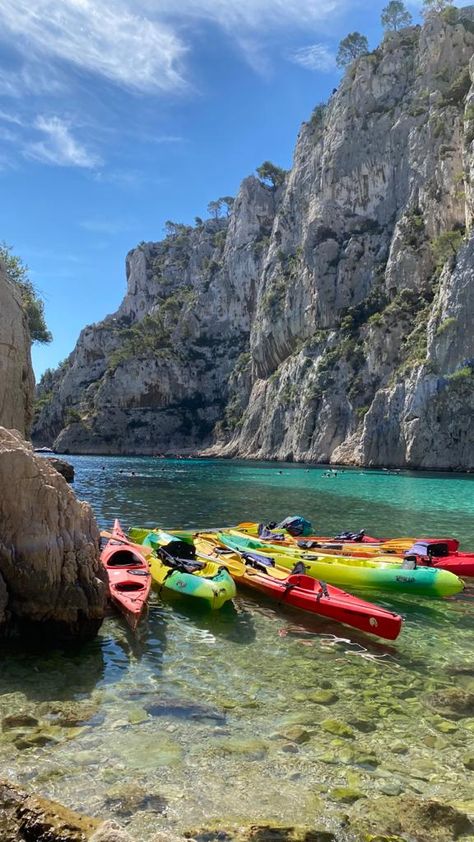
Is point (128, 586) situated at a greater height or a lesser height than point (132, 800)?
greater

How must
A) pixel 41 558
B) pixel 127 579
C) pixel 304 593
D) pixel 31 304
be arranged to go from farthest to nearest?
pixel 31 304
pixel 127 579
pixel 304 593
pixel 41 558

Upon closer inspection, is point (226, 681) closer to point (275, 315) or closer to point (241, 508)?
point (241, 508)

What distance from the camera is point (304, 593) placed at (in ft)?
35.8

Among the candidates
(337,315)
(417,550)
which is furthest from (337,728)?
(337,315)

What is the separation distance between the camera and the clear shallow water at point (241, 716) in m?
4.96

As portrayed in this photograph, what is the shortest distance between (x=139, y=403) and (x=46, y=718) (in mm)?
112368

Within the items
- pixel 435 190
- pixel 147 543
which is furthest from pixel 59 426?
pixel 147 543

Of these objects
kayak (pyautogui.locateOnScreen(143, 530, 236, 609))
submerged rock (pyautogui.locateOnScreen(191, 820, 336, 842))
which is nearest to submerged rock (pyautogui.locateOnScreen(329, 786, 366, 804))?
submerged rock (pyautogui.locateOnScreen(191, 820, 336, 842))

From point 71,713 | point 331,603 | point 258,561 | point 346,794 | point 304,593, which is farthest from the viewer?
point 258,561

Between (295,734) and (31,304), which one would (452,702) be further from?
(31,304)

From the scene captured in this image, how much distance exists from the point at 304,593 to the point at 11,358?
1512 centimetres

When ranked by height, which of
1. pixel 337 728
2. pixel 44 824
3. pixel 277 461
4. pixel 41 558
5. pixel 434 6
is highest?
pixel 434 6

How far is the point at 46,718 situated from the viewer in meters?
6.22

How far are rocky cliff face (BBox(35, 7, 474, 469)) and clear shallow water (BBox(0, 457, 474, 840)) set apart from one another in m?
57.6
